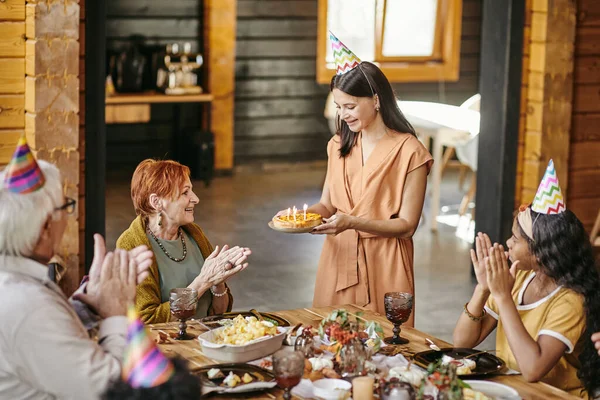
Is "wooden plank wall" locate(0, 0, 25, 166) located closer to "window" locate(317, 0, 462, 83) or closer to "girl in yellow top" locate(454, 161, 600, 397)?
"girl in yellow top" locate(454, 161, 600, 397)

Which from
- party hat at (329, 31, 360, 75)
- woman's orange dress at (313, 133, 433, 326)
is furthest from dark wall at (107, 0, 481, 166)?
woman's orange dress at (313, 133, 433, 326)

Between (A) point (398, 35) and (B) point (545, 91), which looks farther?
(A) point (398, 35)

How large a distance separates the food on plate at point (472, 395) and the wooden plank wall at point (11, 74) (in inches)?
110

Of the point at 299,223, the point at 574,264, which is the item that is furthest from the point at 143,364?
the point at 299,223

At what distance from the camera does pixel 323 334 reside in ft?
8.91

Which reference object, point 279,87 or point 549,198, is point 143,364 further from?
point 279,87

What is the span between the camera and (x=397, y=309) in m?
2.82

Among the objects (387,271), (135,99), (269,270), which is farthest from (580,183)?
(135,99)

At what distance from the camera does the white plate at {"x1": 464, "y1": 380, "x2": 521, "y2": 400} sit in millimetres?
2414

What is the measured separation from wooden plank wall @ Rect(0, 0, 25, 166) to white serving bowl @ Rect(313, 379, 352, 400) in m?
2.54

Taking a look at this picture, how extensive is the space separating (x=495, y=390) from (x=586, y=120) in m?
3.71

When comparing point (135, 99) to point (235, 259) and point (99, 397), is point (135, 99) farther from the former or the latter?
point (99, 397)

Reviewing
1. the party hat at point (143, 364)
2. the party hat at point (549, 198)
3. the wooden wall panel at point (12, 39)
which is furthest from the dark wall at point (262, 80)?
the party hat at point (143, 364)

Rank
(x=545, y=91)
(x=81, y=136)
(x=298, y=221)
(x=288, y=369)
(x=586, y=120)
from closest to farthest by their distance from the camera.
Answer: (x=288, y=369), (x=298, y=221), (x=81, y=136), (x=545, y=91), (x=586, y=120)
